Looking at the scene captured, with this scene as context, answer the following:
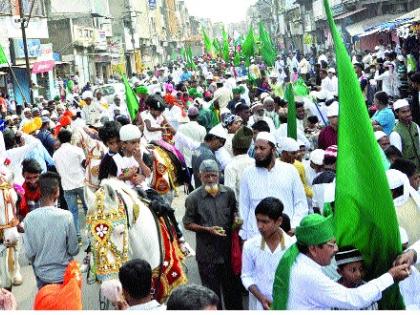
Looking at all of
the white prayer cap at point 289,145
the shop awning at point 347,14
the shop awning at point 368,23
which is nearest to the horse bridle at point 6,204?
the white prayer cap at point 289,145

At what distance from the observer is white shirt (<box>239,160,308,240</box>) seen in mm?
5695

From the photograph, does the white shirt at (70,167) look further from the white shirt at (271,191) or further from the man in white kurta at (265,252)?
the man in white kurta at (265,252)

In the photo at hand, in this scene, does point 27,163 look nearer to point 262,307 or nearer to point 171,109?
point 262,307

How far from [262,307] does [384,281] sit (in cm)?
121

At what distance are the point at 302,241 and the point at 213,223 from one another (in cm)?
215

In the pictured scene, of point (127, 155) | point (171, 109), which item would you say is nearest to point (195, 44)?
point (171, 109)

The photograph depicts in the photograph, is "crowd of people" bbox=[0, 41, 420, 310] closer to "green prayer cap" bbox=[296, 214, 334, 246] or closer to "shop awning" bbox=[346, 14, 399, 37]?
"green prayer cap" bbox=[296, 214, 334, 246]

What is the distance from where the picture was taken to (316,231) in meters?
3.78

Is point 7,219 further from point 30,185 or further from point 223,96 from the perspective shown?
point 223,96

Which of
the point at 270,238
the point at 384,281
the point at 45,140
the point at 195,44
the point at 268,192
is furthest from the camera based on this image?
the point at 195,44

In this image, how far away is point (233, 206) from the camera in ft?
19.7

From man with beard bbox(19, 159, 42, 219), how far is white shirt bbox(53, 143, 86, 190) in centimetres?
144

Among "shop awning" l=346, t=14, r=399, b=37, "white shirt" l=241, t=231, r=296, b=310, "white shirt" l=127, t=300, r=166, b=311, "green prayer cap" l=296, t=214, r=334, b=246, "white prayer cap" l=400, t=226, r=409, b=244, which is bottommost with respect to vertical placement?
"white shirt" l=241, t=231, r=296, b=310

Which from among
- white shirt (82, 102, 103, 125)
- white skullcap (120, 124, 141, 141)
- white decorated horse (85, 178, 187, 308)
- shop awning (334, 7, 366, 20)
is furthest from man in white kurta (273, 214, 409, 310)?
shop awning (334, 7, 366, 20)
